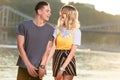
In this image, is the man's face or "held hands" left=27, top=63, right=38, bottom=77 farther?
the man's face

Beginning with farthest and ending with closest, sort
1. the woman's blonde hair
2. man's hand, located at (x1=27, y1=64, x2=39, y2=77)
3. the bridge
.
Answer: the bridge, the woman's blonde hair, man's hand, located at (x1=27, y1=64, x2=39, y2=77)

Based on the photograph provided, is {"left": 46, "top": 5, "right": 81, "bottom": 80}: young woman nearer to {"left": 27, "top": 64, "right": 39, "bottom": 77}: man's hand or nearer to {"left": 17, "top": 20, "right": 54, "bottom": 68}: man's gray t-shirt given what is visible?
{"left": 17, "top": 20, "right": 54, "bottom": 68}: man's gray t-shirt

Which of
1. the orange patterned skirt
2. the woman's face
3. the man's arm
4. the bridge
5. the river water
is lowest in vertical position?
the bridge

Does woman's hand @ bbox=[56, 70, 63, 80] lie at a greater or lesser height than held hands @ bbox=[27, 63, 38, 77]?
lesser

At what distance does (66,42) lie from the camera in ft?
18.5

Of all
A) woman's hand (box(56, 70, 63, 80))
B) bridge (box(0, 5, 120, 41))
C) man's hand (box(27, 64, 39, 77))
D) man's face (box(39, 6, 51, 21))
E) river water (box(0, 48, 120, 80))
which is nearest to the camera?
man's hand (box(27, 64, 39, 77))

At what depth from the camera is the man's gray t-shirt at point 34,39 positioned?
16.6 feet

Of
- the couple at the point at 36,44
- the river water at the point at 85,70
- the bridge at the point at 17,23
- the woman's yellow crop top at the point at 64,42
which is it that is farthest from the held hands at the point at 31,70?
the bridge at the point at 17,23

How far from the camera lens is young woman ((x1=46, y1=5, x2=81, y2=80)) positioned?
217 inches

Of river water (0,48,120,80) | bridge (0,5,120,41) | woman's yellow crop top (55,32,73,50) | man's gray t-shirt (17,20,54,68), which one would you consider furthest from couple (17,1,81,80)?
bridge (0,5,120,41)

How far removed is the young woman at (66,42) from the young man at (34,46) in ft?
1.41

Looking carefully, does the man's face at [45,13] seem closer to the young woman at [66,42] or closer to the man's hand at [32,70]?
the young woman at [66,42]

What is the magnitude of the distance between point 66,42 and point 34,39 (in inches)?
25.3

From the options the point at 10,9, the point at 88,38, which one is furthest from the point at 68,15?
the point at 10,9
